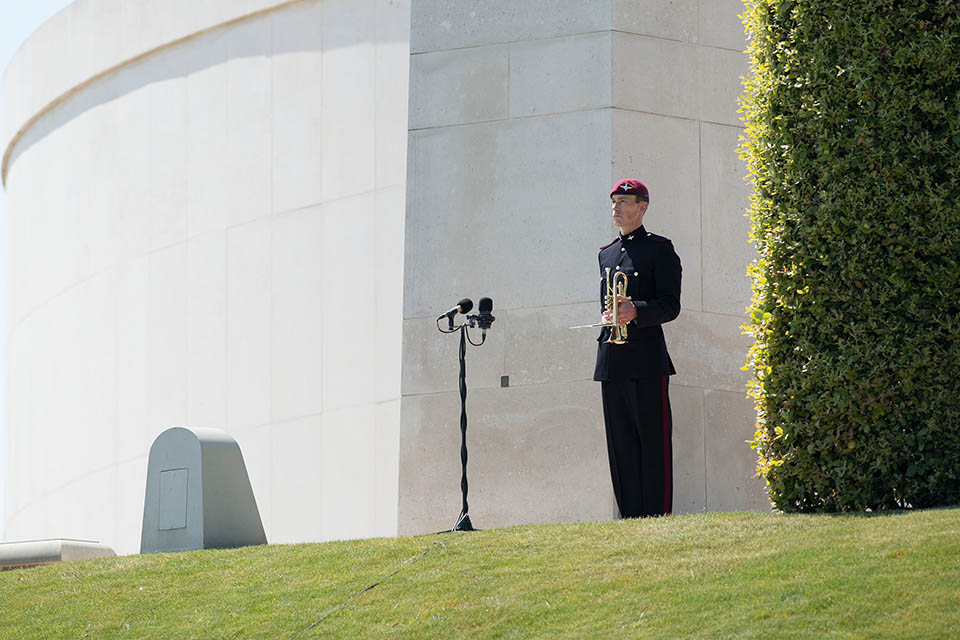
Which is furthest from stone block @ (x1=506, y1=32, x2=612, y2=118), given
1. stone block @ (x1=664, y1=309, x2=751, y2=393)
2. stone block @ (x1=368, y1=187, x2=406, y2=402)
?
stone block @ (x1=664, y1=309, x2=751, y2=393)

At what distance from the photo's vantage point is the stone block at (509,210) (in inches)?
416

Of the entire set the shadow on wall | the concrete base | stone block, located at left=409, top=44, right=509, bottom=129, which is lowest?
the concrete base

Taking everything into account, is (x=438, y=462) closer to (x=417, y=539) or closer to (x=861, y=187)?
(x=417, y=539)

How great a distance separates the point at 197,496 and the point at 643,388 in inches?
122

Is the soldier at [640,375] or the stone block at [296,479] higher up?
the soldier at [640,375]

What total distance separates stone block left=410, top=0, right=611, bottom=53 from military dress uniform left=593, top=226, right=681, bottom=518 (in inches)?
97.4

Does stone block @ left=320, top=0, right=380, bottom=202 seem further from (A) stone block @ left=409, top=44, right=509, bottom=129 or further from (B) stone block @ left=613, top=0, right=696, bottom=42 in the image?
(B) stone block @ left=613, top=0, right=696, bottom=42

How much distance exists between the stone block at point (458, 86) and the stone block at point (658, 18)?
3.01ft

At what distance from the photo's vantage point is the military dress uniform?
892 cm

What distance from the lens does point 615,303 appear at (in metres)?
8.77

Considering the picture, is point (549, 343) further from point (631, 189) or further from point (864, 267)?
point (864, 267)

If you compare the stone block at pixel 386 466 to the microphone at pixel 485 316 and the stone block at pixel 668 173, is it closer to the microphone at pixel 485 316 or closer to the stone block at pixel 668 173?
the microphone at pixel 485 316

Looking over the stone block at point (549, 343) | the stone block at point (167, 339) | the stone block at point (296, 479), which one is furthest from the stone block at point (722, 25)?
the stone block at point (167, 339)

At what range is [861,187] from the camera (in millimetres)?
8219
